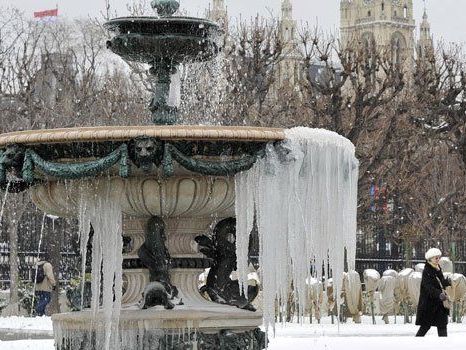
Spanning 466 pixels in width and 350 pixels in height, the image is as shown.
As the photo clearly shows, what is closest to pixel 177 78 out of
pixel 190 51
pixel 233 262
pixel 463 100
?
pixel 190 51

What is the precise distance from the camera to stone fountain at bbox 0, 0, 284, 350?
377 inches

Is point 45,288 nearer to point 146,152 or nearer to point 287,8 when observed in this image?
point 146,152

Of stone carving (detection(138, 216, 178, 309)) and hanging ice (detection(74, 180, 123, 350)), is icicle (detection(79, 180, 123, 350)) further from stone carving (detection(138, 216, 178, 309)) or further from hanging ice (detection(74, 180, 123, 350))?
stone carving (detection(138, 216, 178, 309))

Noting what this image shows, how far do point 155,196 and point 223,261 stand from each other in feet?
3.45

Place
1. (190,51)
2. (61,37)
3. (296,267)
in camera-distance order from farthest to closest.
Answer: (61,37) < (190,51) < (296,267)

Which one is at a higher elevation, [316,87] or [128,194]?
[316,87]

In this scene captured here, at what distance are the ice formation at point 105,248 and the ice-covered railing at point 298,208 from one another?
920 millimetres

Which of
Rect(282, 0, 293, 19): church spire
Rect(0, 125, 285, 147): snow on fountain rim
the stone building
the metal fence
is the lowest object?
the metal fence

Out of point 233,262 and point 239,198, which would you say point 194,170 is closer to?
point 239,198

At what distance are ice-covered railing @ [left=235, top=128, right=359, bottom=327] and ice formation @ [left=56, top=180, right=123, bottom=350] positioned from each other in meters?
0.92

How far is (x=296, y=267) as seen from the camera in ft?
34.0

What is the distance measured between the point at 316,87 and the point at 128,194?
2600cm

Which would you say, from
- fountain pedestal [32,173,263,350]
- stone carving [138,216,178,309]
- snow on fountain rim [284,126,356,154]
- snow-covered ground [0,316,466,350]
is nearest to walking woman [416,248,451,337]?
snow-covered ground [0,316,466,350]

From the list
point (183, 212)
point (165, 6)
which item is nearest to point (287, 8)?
point (165, 6)
